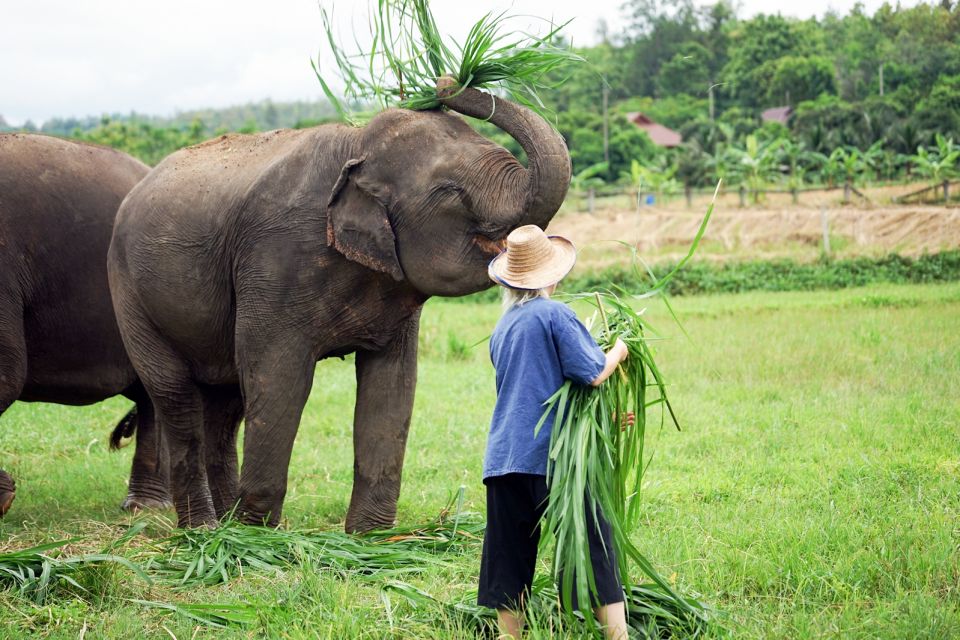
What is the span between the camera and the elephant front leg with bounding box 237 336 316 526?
5.33m

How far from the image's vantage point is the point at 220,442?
6.46 m

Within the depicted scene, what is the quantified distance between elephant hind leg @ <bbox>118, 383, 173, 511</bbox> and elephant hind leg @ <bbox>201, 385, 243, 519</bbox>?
2.33 ft

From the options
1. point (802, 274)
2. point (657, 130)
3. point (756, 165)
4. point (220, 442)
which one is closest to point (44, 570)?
point (220, 442)

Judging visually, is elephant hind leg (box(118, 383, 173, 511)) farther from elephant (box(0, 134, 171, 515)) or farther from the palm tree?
the palm tree

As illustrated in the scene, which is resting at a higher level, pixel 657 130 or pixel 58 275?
pixel 657 130

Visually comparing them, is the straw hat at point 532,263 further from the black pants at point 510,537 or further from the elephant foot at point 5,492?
the elephant foot at point 5,492

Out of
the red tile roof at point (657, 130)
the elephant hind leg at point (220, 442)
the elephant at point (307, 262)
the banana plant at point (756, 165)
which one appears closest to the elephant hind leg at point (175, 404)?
the elephant at point (307, 262)

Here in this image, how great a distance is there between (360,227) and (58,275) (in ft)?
7.99

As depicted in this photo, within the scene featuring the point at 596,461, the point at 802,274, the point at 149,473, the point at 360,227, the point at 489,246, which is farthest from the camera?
the point at 802,274

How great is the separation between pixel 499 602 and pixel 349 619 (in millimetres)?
556

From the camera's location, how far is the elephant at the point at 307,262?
494 centimetres

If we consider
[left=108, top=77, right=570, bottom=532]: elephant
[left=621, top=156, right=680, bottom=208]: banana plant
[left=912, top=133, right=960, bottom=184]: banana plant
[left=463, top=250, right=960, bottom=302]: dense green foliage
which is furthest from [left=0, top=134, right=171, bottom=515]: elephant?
[left=621, top=156, right=680, bottom=208]: banana plant

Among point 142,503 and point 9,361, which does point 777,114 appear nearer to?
point 142,503

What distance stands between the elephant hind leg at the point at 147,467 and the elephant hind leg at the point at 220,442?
2.33ft
